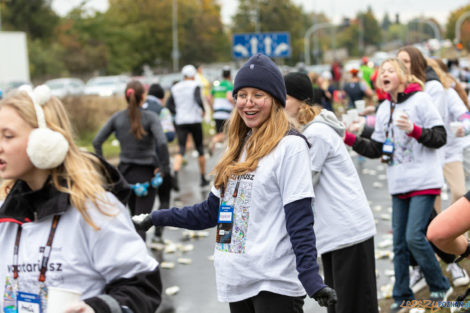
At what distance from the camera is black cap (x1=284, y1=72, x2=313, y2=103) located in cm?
442

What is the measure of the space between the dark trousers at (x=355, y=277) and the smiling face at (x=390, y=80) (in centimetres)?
145

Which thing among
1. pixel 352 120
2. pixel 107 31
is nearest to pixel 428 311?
pixel 352 120

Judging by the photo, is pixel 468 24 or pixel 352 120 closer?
pixel 352 120

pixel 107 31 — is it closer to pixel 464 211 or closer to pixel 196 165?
pixel 196 165

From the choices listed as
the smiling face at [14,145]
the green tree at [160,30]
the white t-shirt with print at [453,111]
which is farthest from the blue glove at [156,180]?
the green tree at [160,30]

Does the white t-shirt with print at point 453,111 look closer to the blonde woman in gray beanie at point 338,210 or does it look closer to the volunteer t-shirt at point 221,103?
the blonde woman in gray beanie at point 338,210

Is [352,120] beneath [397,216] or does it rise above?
above

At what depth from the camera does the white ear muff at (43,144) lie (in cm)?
236

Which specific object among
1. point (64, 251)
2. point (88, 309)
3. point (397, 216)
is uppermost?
point (64, 251)

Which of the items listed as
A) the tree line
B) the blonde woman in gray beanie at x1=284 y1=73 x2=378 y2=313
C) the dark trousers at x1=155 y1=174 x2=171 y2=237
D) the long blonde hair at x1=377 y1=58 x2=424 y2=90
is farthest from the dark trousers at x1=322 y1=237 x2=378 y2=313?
the tree line

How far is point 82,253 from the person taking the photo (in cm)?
238

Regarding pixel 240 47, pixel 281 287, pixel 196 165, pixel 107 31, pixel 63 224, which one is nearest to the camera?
pixel 63 224

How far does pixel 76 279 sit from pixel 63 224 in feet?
0.65

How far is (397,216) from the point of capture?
17.8ft
